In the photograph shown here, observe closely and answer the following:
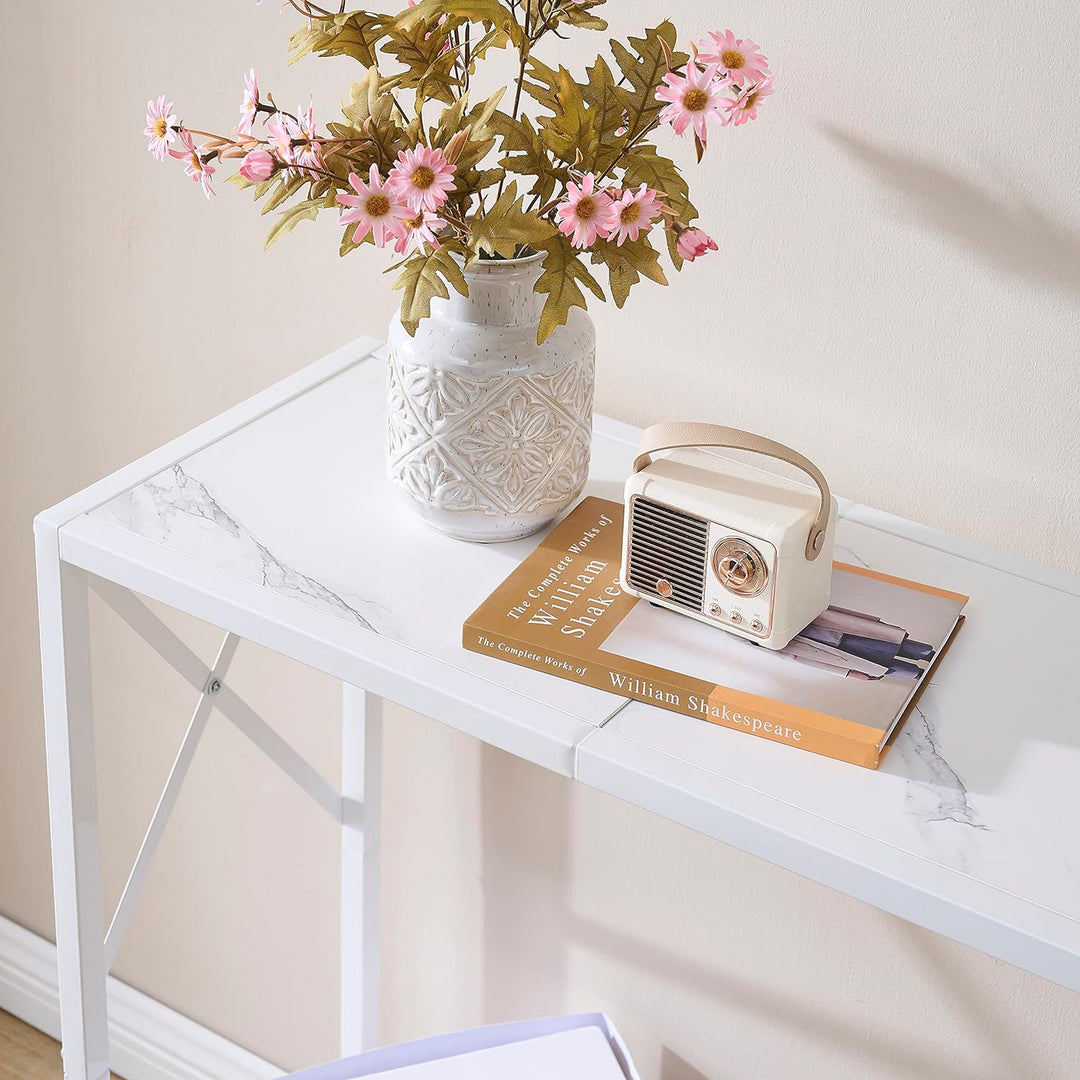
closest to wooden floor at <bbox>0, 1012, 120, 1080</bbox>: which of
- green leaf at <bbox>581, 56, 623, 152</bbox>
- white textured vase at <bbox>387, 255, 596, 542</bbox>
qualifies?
white textured vase at <bbox>387, 255, 596, 542</bbox>

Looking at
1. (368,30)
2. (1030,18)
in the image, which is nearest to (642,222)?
(368,30)

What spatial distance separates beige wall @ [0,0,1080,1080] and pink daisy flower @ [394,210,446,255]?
12.0 inches

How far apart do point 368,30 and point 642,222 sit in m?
0.18

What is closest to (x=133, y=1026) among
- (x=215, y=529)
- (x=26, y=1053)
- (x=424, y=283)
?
(x=26, y=1053)

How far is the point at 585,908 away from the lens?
123 cm

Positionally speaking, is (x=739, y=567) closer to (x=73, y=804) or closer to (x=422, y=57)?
(x=422, y=57)

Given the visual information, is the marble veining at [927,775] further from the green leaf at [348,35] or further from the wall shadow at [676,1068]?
the wall shadow at [676,1068]

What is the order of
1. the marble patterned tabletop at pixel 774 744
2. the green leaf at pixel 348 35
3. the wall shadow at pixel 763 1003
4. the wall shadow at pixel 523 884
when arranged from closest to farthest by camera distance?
1. the marble patterned tabletop at pixel 774 744
2. the green leaf at pixel 348 35
3. the wall shadow at pixel 763 1003
4. the wall shadow at pixel 523 884

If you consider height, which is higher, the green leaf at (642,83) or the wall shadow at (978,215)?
the green leaf at (642,83)

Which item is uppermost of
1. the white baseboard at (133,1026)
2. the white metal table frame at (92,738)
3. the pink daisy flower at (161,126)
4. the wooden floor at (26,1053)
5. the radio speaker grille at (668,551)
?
the pink daisy flower at (161,126)

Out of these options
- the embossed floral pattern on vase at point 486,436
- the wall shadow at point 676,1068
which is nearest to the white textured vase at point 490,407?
the embossed floral pattern on vase at point 486,436

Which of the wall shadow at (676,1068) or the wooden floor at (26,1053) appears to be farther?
the wooden floor at (26,1053)

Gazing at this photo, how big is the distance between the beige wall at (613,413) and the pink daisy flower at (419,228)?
0.31 m

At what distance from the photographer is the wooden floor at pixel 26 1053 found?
160 centimetres
